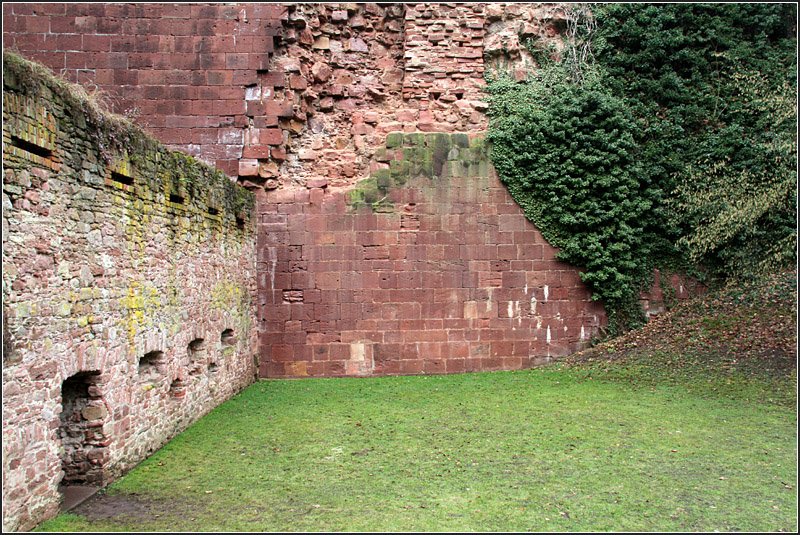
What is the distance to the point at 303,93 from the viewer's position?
501 inches

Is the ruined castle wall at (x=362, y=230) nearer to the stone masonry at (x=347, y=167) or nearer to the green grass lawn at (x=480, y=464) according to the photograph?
the stone masonry at (x=347, y=167)

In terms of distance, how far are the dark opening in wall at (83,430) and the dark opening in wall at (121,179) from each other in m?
1.98

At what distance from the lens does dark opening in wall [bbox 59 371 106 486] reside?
582cm

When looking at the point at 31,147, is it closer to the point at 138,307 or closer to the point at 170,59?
Result: the point at 138,307

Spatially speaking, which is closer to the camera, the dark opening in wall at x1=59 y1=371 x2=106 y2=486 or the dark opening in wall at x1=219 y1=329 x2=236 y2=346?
the dark opening in wall at x1=59 y1=371 x2=106 y2=486

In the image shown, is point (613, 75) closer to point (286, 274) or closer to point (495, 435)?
point (286, 274)

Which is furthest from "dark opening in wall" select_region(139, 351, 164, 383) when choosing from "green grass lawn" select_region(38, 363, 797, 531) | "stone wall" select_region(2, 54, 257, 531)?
"green grass lawn" select_region(38, 363, 797, 531)

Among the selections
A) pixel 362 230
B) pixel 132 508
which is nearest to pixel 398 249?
pixel 362 230

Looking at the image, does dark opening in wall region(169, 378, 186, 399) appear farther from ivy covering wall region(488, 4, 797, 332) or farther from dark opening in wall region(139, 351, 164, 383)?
ivy covering wall region(488, 4, 797, 332)

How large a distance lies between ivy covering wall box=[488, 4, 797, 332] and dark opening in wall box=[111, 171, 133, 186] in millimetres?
7896

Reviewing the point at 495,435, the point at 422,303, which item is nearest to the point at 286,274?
the point at 422,303

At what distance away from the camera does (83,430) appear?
230 inches

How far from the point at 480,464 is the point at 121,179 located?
4926 millimetres

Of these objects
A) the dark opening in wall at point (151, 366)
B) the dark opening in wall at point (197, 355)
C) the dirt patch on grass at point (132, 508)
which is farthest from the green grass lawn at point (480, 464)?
the dark opening in wall at point (151, 366)
